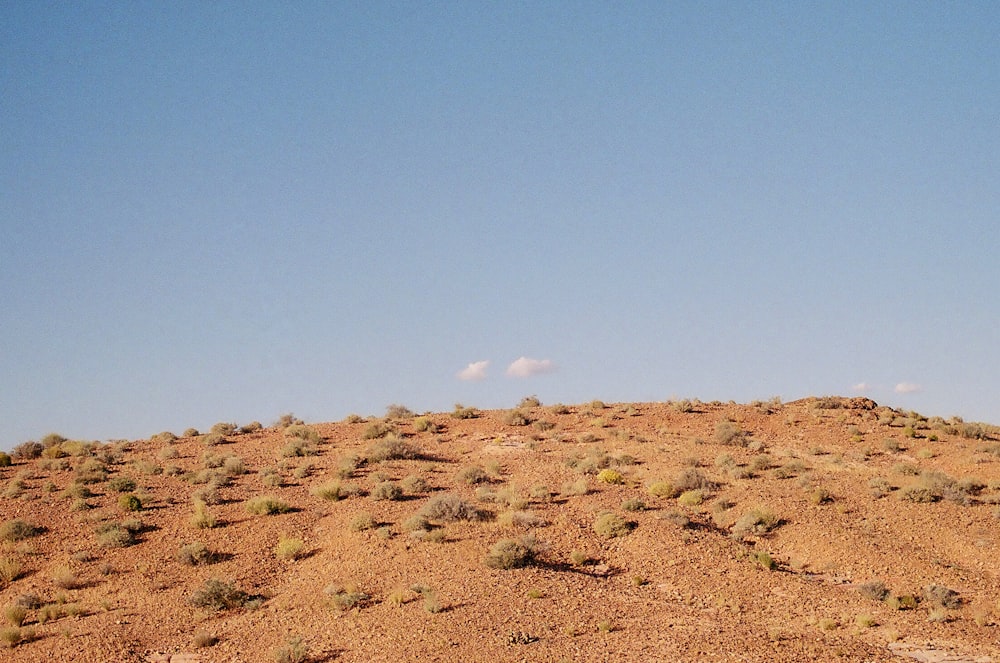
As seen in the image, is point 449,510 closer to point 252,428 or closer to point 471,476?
point 471,476

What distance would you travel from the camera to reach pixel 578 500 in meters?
27.1

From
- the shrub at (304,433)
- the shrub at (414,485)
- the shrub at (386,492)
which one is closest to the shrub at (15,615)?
the shrub at (386,492)

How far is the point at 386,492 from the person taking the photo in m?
27.1

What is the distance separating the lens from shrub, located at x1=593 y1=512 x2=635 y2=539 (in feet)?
79.5

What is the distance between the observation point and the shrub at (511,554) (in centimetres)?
2145

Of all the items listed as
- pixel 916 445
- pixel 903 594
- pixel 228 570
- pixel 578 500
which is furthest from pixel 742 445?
pixel 228 570

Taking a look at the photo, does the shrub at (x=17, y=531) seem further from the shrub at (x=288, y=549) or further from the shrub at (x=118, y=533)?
the shrub at (x=288, y=549)

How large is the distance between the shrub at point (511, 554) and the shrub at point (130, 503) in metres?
13.1

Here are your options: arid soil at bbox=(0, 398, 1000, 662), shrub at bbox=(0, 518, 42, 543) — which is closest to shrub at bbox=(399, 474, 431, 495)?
arid soil at bbox=(0, 398, 1000, 662)

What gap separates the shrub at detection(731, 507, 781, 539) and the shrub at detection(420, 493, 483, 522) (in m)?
8.25

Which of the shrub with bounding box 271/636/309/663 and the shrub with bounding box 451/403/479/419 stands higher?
the shrub with bounding box 451/403/479/419

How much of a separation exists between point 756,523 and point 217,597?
16.4m

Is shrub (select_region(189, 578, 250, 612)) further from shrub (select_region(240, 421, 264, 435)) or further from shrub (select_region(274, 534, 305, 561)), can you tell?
shrub (select_region(240, 421, 264, 435))

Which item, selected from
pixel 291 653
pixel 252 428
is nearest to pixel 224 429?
pixel 252 428
